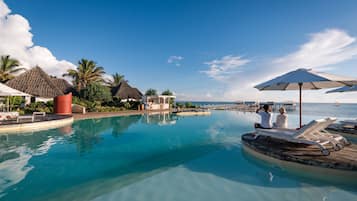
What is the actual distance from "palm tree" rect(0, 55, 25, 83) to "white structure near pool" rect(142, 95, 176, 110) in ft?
55.8

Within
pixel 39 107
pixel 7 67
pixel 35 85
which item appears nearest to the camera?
pixel 39 107

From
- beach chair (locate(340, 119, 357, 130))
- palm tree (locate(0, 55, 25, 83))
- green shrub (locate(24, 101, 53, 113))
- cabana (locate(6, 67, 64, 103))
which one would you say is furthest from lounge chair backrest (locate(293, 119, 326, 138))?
palm tree (locate(0, 55, 25, 83))

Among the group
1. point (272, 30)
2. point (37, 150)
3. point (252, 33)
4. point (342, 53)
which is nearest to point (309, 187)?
point (37, 150)

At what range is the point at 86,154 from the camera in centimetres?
561

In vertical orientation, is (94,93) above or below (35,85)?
below

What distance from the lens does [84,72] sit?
25.7m

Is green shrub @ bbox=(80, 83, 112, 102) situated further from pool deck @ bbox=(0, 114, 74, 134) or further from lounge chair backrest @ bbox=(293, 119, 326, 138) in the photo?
lounge chair backrest @ bbox=(293, 119, 326, 138)

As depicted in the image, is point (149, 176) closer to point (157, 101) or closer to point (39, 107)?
point (39, 107)

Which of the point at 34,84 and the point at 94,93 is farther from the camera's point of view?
the point at 94,93

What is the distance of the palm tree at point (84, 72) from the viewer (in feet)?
83.8

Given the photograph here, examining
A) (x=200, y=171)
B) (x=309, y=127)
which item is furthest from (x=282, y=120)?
(x=200, y=171)

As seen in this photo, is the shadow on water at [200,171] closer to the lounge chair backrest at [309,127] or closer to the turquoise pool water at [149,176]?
the turquoise pool water at [149,176]

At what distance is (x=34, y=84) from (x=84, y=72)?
6.63 metres

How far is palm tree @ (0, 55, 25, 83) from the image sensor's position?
20750 millimetres
